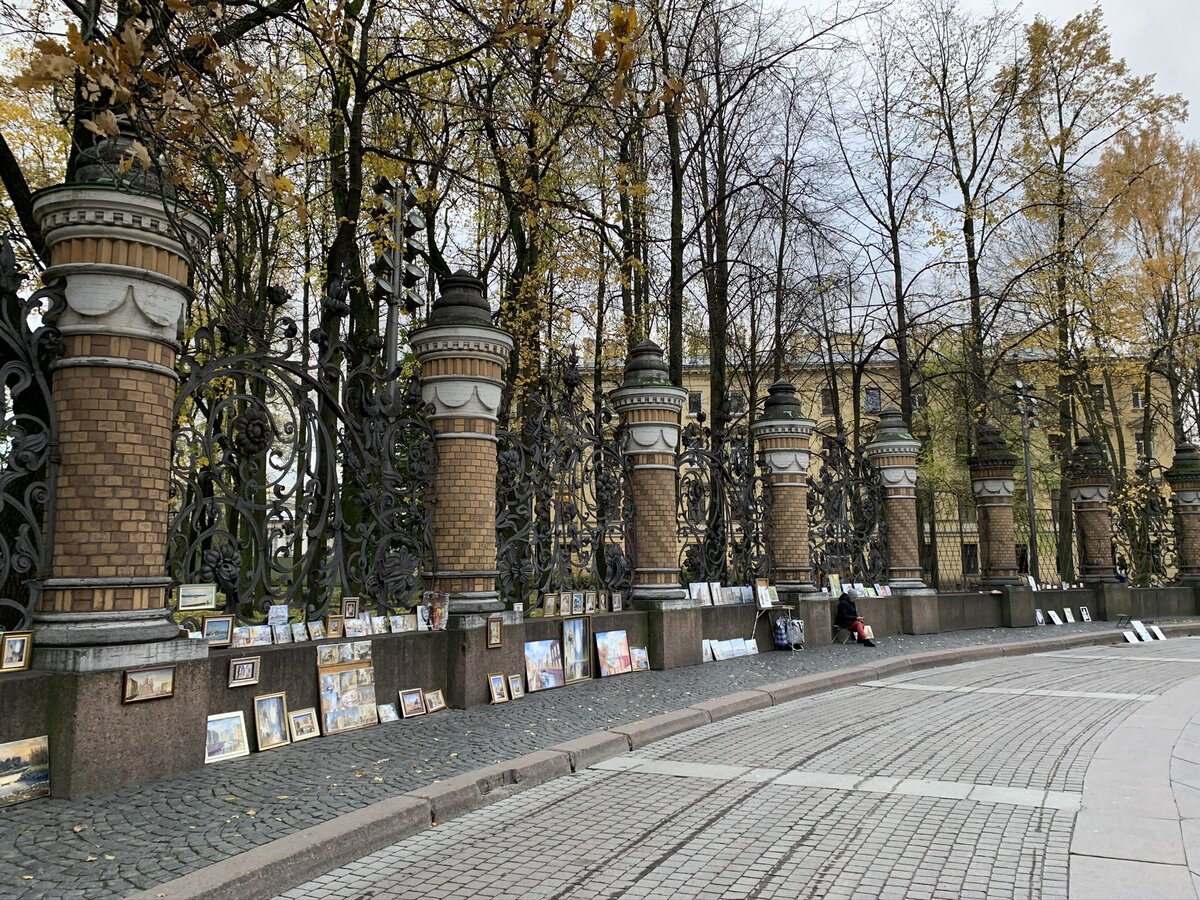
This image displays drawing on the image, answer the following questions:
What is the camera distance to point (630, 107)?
13.9 m

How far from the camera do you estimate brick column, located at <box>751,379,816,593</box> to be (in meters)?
14.6

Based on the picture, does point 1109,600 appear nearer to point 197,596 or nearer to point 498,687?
point 498,687

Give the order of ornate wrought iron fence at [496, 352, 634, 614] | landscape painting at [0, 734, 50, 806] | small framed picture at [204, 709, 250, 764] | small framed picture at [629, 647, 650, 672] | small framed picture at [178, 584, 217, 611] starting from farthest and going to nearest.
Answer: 1. small framed picture at [629, 647, 650, 672]
2. ornate wrought iron fence at [496, 352, 634, 614]
3. small framed picture at [178, 584, 217, 611]
4. small framed picture at [204, 709, 250, 764]
5. landscape painting at [0, 734, 50, 806]

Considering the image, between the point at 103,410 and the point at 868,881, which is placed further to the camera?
the point at 103,410

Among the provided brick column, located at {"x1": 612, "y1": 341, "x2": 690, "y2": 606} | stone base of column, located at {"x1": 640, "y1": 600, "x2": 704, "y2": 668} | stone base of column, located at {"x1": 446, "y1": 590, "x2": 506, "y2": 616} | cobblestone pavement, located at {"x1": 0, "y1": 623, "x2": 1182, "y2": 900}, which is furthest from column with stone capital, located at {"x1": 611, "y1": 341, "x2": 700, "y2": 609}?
stone base of column, located at {"x1": 446, "y1": 590, "x2": 506, "y2": 616}

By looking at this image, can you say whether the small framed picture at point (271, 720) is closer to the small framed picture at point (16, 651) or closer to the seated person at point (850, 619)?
the small framed picture at point (16, 651)

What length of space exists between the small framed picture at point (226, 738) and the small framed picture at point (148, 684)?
0.60 meters

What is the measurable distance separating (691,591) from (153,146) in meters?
9.55

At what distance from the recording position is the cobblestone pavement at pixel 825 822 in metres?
4.17

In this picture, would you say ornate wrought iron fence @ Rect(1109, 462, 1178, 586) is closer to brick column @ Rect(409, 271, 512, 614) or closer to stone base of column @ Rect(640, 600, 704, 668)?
stone base of column @ Rect(640, 600, 704, 668)

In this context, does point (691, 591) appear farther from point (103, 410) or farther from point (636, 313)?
point (103, 410)

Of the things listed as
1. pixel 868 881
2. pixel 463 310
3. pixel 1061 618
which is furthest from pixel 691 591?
pixel 1061 618

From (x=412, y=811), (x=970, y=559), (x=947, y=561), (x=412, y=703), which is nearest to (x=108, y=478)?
(x=412, y=811)

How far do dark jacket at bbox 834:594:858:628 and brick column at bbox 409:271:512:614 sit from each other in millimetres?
8056
